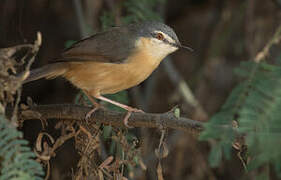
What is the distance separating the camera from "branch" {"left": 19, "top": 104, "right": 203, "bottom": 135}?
9.36ft

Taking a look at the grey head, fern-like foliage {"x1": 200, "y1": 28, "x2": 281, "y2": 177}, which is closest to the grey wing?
the grey head

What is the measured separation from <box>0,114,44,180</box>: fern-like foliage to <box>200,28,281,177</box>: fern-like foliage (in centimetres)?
94

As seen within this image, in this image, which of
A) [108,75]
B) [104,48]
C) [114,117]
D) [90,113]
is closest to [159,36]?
[104,48]

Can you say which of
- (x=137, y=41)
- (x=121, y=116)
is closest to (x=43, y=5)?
(x=137, y=41)

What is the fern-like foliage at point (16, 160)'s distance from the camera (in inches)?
87.7

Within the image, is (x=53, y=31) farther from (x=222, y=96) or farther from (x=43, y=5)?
(x=222, y=96)

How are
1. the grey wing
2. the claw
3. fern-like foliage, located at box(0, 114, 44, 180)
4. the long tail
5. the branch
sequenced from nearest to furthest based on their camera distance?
fern-like foliage, located at box(0, 114, 44, 180) < the branch < the claw < the long tail < the grey wing

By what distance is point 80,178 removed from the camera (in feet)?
10.4

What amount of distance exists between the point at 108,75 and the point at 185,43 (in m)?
3.81

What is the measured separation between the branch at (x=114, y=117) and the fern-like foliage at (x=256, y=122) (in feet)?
2.08

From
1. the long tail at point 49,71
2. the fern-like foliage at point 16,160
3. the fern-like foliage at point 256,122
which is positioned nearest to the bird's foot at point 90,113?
the long tail at point 49,71

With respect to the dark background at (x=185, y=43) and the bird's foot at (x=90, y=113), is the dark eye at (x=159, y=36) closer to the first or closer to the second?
the dark background at (x=185, y=43)

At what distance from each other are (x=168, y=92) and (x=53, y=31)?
→ 233cm

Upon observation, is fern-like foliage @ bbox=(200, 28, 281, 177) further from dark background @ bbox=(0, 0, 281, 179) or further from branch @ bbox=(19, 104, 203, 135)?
dark background @ bbox=(0, 0, 281, 179)
